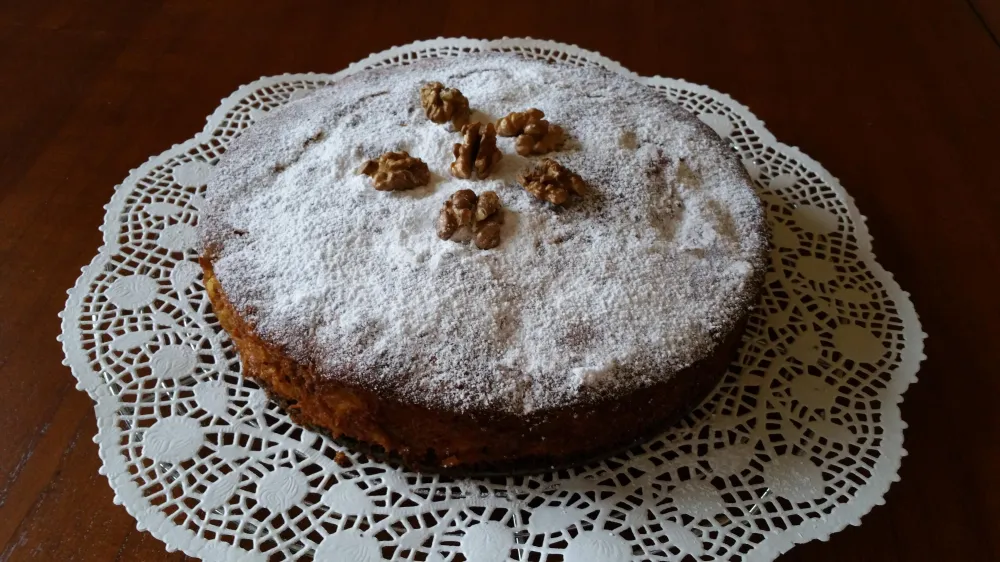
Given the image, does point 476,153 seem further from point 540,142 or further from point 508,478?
point 508,478

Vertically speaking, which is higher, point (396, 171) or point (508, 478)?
point (396, 171)

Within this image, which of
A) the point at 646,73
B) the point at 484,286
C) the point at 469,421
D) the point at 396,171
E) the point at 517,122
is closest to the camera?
the point at 469,421

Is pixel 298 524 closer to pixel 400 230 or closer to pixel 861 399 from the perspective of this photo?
pixel 400 230

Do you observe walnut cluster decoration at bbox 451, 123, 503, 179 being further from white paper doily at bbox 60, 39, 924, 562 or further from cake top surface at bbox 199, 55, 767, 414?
white paper doily at bbox 60, 39, 924, 562

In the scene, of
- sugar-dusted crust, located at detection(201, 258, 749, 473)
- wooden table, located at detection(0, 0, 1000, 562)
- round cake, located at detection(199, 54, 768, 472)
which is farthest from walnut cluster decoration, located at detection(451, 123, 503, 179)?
wooden table, located at detection(0, 0, 1000, 562)

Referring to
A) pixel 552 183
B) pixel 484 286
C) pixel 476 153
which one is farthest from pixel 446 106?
pixel 484 286

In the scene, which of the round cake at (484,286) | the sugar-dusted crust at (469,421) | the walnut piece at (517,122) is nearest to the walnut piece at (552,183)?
the round cake at (484,286)

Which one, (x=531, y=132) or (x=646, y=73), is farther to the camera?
(x=646, y=73)

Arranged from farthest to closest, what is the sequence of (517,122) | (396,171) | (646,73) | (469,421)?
(646,73), (517,122), (396,171), (469,421)

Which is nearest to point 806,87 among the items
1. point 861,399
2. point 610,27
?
point 610,27
